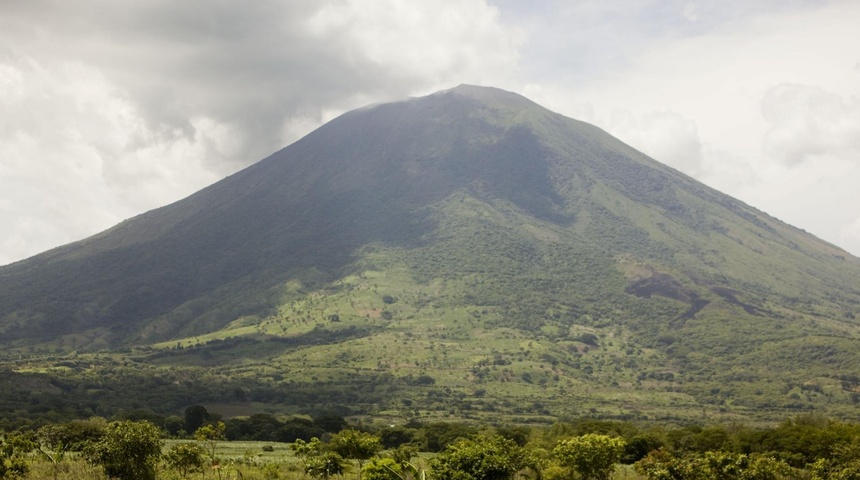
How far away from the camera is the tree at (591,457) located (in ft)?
170

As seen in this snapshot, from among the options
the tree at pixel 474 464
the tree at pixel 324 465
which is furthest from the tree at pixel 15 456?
the tree at pixel 474 464

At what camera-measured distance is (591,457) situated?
5162 centimetres

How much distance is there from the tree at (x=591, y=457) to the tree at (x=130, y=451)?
89.0 ft

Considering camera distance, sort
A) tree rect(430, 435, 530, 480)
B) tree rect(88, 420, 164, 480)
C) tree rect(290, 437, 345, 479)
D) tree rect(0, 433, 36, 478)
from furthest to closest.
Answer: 1. tree rect(290, 437, 345, 479)
2. tree rect(430, 435, 530, 480)
3. tree rect(0, 433, 36, 478)
4. tree rect(88, 420, 164, 480)

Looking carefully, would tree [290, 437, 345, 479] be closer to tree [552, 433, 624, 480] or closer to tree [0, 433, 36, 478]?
tree [552, 433, 624, 480]

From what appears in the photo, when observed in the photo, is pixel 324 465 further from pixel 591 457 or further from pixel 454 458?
pixel 591 457

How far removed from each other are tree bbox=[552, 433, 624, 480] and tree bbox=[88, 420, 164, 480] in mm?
27140

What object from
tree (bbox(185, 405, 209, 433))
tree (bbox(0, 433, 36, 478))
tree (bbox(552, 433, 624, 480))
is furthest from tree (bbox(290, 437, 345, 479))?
tree (bbox(185, 405, 209, 433))

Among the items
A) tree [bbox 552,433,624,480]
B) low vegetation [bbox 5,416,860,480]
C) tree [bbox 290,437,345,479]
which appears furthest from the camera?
tree [bbox 552,433,624,480]

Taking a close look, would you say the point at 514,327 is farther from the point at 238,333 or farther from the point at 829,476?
the point at 829,476

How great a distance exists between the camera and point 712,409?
139 metres

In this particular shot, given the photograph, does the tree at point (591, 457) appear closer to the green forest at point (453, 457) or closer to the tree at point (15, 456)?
the green forest at point (453, 457)

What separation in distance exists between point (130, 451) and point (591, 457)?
2967 cm

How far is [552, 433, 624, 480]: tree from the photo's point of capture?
51.7 m
